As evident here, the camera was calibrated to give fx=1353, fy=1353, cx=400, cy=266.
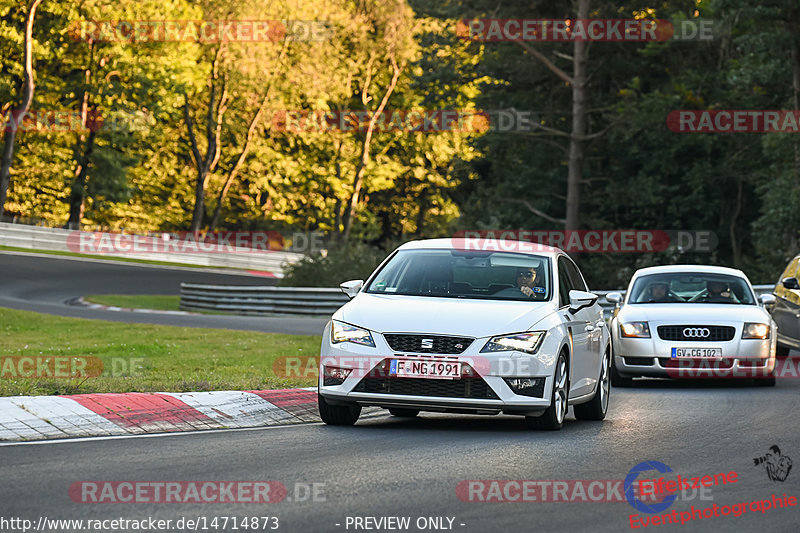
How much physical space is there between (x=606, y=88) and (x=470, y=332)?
144ft

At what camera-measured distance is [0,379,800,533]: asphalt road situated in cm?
724

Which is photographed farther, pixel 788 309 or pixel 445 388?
pixel 788 309

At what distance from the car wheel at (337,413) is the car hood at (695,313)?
7.06 metres

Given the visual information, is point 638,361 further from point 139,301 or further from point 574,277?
point 139,301

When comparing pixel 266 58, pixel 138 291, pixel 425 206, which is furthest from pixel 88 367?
pixel 425 206

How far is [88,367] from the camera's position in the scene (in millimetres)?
16688

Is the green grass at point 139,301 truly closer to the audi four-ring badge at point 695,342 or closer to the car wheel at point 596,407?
the audi four-ring badge at point 695,342

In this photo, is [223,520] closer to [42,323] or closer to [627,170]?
[42,323]

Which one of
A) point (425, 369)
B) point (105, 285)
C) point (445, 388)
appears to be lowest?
point (105, 285)

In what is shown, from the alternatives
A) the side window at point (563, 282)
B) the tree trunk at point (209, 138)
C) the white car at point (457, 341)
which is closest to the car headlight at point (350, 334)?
the white car at point (457, 341)

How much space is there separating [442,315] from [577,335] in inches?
70.1

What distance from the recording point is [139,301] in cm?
3953
